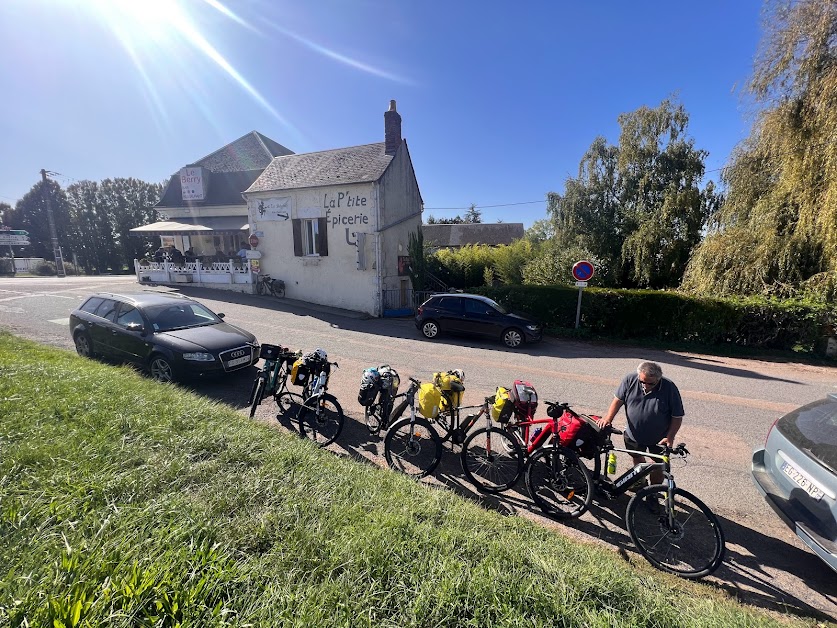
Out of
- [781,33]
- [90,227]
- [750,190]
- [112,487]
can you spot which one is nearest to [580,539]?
[112,487]

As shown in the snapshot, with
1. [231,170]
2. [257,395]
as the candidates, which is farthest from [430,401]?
[231,170]

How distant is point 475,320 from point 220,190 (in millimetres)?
23919

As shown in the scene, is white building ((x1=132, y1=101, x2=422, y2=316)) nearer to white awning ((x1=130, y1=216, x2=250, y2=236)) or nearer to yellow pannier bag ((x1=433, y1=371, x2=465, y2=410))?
white awning ((x1=130, y1=216, x2=250, y2=236))

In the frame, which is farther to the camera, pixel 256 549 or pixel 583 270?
pixel 583 270

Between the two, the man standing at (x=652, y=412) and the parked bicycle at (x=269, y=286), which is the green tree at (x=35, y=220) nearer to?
the parked bicycle at (x=269, y=286)

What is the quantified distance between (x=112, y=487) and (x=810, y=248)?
48.5ft

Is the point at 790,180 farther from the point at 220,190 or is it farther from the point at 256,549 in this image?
the point at 220,190

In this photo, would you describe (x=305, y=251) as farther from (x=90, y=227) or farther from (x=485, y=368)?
(x=90, y=227)

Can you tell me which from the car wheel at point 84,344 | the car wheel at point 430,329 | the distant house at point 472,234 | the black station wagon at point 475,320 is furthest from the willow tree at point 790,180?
the distant house at point 472,234

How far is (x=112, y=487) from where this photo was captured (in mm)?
2322

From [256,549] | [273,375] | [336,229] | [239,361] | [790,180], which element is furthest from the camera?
[336,229]

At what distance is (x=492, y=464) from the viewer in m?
4.00

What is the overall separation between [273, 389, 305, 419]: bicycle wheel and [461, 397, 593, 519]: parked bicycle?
2.75 metres

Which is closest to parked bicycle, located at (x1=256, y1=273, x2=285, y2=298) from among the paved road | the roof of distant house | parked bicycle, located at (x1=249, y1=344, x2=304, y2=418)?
the paved road
